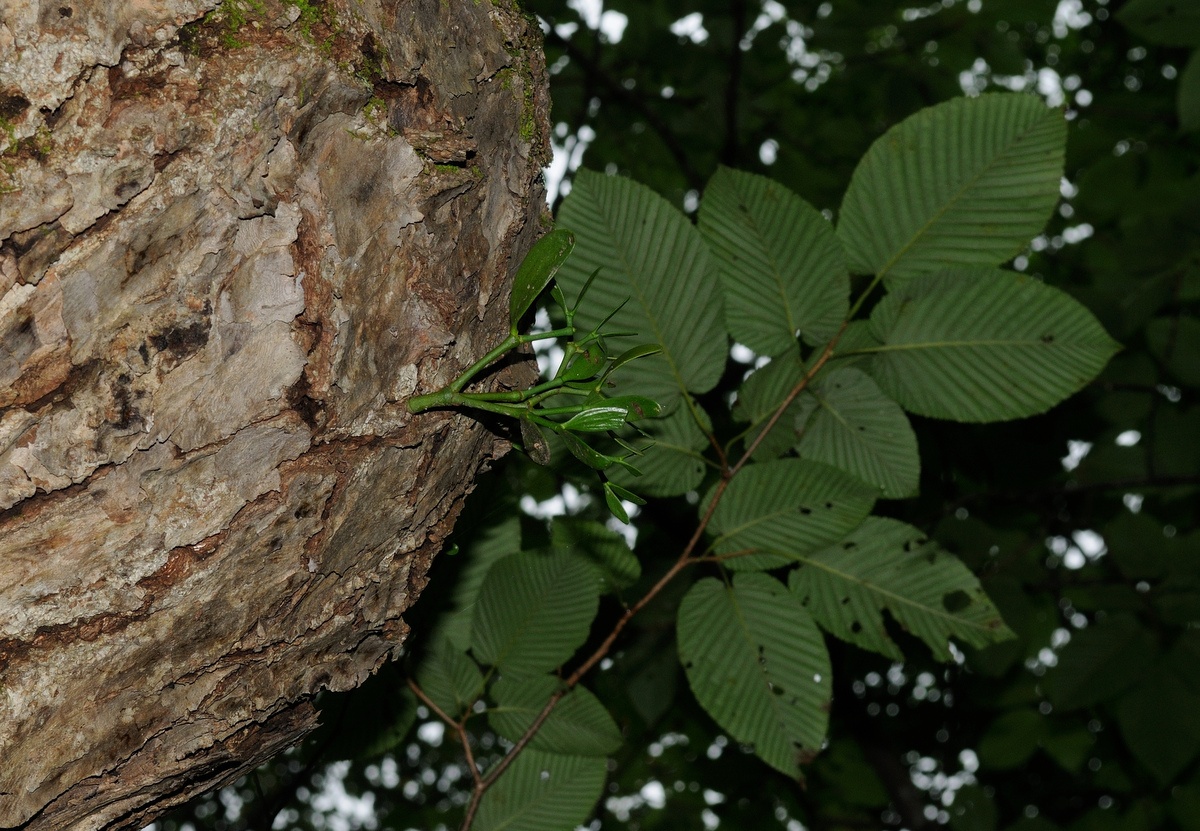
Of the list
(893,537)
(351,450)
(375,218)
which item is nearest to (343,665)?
(351,450)

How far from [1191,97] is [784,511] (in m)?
1.73

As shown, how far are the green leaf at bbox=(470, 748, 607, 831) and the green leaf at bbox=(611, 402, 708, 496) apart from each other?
456mm

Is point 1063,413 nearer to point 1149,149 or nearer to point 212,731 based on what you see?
point 1149,149

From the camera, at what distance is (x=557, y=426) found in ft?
2.67

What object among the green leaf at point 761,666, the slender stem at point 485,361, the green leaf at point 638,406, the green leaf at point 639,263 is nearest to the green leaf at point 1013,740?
the green leaf at point 761,666

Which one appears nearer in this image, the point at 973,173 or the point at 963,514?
the point at 973,173

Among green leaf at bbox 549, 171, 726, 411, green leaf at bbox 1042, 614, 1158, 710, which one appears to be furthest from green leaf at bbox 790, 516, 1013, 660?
green leaf at bbox 1042, 614, 1158, 710

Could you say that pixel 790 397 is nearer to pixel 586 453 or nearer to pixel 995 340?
pixel 995 340

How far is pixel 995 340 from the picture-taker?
1.20 metres

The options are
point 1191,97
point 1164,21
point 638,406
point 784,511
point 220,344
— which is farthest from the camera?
point 1164,21

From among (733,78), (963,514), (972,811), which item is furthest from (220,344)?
(972,811)

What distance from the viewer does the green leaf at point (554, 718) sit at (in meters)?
1.33

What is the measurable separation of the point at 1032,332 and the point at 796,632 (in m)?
0.53

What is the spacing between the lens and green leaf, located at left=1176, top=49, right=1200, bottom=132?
83.3 inches
